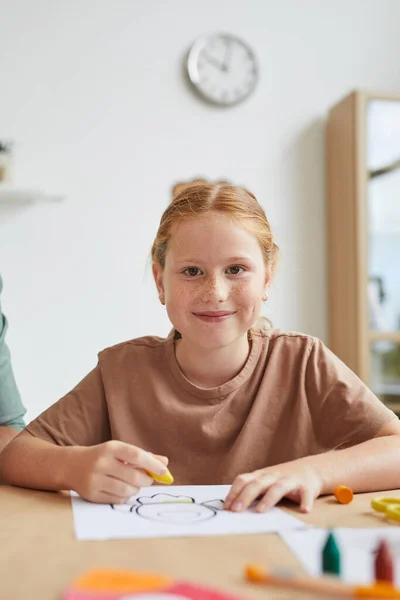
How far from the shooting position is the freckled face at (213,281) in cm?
112

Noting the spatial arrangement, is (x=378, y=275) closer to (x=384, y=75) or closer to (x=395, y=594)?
(x=384, y=75)

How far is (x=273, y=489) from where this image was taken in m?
0.87

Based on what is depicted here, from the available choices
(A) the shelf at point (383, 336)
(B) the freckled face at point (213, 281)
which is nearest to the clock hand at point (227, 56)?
(A) the shelf at point (383, 336)

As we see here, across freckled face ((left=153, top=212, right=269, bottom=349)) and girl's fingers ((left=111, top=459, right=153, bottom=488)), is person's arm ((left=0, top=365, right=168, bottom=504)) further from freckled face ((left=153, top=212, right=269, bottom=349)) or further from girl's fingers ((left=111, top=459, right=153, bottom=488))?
freckled face ((left=153, top=212, right=269, bottom=349))

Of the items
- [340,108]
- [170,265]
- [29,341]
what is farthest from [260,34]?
[170,265]

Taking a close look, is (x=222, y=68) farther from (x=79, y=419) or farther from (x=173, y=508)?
(x=173, y=508)

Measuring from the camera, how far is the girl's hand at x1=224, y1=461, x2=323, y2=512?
852 millimetres

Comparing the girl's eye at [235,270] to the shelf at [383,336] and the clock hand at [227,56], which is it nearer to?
the shelf at [383,336]

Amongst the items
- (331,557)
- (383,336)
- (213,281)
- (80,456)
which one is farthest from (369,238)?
(331,557)

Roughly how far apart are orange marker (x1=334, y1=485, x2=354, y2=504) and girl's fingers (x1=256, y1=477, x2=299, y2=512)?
6 cm

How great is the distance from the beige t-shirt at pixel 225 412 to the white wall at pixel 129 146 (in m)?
1.54

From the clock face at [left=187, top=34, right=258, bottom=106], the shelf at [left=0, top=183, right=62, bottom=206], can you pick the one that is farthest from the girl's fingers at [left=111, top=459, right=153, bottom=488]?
the clock face at [left=187, top=34, right=258, bottom=106]

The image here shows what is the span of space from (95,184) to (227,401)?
1761 mm

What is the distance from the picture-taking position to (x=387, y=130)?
2.82 m
